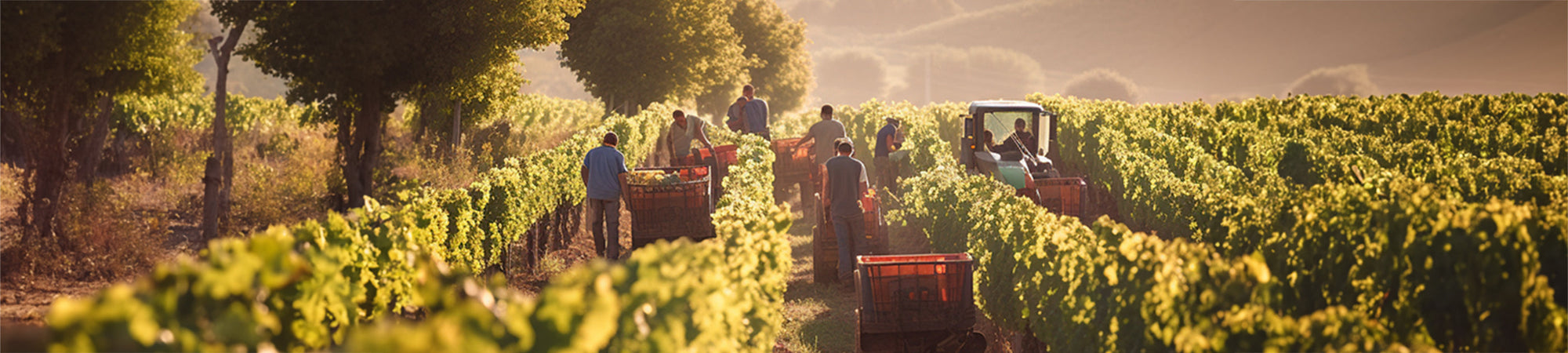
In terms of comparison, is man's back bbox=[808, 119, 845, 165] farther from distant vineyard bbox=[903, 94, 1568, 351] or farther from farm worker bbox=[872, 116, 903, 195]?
distant vineyard bbox=[903, 94, 1568, 351]

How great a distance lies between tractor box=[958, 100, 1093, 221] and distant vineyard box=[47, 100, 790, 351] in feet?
23.4

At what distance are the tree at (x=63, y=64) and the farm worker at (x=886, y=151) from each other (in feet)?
34.8

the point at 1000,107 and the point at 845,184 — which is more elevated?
the point at 1000,107

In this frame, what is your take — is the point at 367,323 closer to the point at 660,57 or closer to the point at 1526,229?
the point at 1526,229

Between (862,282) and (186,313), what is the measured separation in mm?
6016

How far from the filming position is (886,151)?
802 inches

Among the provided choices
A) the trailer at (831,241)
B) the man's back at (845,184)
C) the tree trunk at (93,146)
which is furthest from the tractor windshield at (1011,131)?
the tree trunk at (93,146)

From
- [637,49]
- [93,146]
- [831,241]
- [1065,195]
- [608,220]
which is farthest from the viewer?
[637,49]

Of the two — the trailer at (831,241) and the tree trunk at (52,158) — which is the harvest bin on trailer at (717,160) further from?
the tree trunk at (52,158)

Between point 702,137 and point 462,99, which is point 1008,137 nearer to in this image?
point 702,137

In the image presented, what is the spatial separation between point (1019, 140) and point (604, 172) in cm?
790

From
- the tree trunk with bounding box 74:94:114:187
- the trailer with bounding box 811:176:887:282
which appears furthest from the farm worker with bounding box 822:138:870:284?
the tree trunk with bounding box 74:94:114:187

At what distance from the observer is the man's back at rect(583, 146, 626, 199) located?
13.5 metres

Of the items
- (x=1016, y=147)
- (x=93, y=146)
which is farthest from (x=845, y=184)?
(x=93, y=146)
